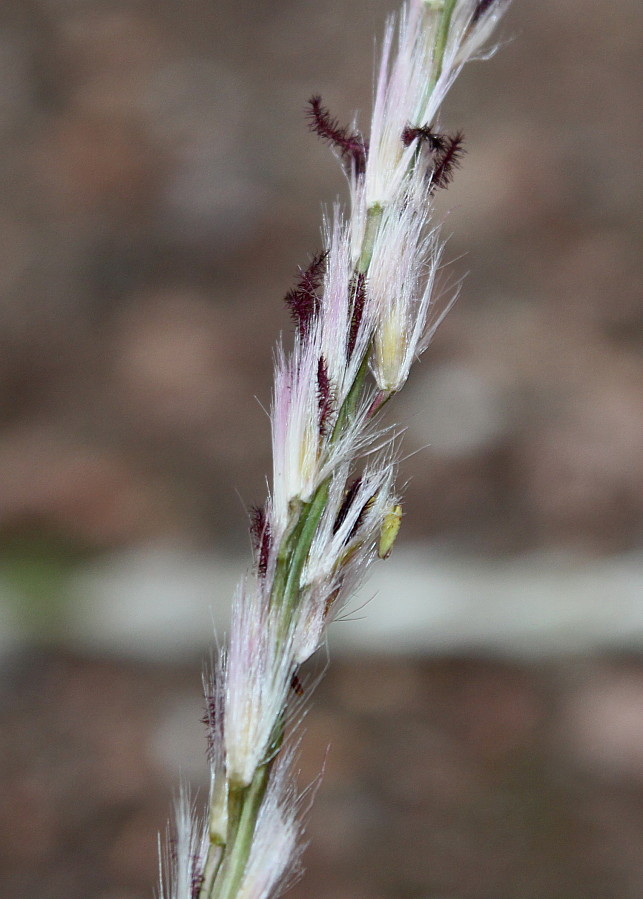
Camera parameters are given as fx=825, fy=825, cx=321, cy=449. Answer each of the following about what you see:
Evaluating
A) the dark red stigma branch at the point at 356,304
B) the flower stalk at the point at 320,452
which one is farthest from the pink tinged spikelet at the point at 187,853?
the dark red stigma branch at the point at 356,304

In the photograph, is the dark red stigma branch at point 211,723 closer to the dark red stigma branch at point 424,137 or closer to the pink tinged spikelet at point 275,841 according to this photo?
the pink tinged spikelet at point 275,841

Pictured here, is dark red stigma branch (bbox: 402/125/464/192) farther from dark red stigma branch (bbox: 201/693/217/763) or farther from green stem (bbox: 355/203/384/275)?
dark red stigma branch (bbox: 201/693/217/763)

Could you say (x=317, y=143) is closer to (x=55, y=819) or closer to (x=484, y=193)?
(x=484, y=193)

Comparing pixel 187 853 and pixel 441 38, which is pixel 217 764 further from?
pixel 441 38

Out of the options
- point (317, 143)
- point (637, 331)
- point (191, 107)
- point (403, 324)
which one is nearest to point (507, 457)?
point (637, 331)

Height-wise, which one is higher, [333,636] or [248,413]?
[248,413]

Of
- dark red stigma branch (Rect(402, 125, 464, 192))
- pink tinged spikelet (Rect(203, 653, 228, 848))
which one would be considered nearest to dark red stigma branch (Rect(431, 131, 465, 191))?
dark red stigma branch (Rect(402, 125, 464, 192))

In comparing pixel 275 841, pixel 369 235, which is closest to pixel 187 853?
pixel 275 841
